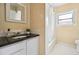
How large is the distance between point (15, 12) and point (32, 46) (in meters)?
0.52

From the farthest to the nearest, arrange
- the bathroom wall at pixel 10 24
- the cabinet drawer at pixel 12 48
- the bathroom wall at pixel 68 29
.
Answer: the bathroom wall at pixel 68 29 < the bathroom wall at pixel 10 24 < the cabinet drawer at pixel 12 48

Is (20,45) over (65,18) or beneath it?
beneath

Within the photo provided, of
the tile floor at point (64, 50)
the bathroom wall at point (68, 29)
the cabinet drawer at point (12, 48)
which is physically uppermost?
the bathroom wall at point (68, 29)

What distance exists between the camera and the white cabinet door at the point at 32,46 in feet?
4.87

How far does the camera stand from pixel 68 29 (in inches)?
67.3

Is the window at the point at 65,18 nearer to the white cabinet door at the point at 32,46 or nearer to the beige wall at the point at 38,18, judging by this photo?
the beige wall at the point at 38,18

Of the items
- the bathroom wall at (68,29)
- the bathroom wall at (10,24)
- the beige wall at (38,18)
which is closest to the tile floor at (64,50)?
the bathroom wall at (68,29)

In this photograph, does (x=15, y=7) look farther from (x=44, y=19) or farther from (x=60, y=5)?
(x=60, y=5)

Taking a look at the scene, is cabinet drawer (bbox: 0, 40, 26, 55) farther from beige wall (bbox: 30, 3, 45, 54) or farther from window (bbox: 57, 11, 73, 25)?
window (bbox: 57, 11, 73, 25)

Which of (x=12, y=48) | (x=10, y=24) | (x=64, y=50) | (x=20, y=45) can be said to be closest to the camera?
(x=12, y=48)

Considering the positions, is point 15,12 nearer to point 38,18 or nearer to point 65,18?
point 38,18

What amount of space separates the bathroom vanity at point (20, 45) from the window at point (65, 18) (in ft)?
1.33

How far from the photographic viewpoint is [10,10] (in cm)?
154

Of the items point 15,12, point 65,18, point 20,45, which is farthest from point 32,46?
point 65,18
